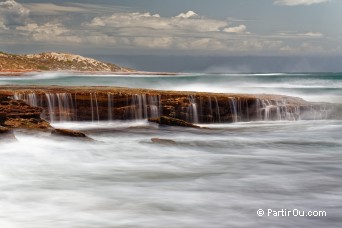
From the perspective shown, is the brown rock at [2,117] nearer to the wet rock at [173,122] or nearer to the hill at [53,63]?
the wet rock at [173,122]

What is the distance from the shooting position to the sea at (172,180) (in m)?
10.6

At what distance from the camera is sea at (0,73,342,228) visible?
1056 cm

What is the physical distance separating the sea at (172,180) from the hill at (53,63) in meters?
122

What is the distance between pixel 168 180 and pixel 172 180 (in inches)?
4.1

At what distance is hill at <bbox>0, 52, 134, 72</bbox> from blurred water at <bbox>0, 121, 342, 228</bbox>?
401 feet

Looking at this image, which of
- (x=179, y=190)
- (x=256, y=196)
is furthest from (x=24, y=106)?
(x=256, y=196)

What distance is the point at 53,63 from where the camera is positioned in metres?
168

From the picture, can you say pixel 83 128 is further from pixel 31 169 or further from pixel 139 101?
pixel 31 169

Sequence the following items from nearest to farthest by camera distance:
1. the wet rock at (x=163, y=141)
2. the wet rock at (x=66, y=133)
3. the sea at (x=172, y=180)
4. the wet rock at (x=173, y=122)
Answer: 1. the sea at (x=172, y=180)
2. the wet rock at (x=163, y=141)
3. the wet rock at (x=66, y=133)
4. the wet rock at (x=173, y=122)

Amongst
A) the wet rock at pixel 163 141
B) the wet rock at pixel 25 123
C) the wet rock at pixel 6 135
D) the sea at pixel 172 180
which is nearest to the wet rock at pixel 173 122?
the sea at pixel 172 180

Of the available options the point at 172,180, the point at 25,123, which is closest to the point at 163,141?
the point at 25,123

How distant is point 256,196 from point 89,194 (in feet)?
12.4

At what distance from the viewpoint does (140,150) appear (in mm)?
19156

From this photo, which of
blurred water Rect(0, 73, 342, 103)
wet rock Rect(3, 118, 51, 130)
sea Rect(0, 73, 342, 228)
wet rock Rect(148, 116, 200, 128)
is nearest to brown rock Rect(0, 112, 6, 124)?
wet rock Rect(3, 118, 51, 130)
